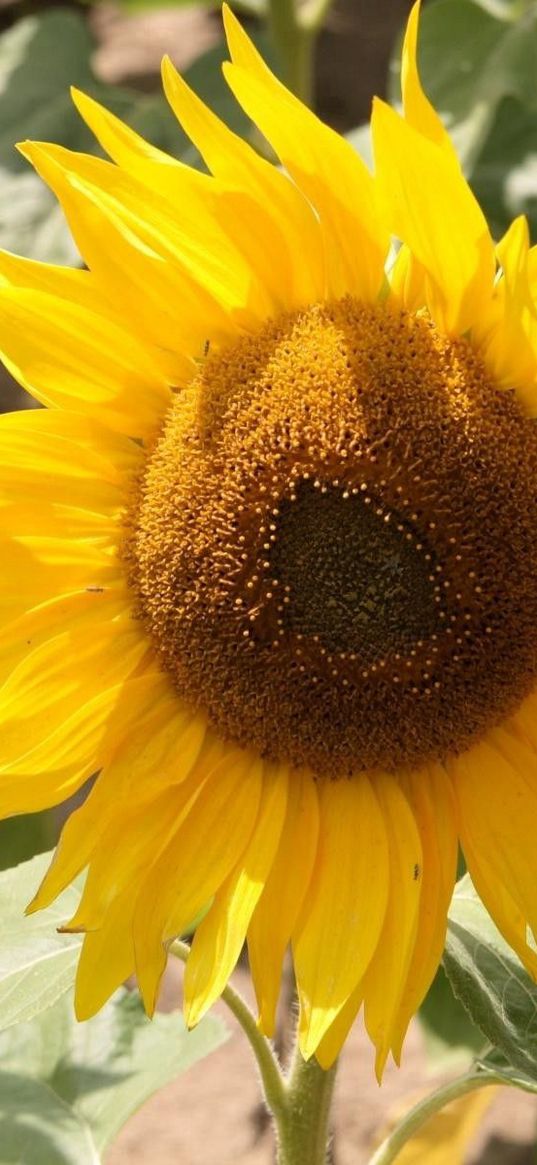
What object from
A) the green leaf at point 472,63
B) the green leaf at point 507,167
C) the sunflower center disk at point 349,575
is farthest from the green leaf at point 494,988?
the green leaf at point 507,167

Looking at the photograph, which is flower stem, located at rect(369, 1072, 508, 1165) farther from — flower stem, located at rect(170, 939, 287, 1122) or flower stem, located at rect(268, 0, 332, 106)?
flower stem, located at rect(268, 0, 332, 106)

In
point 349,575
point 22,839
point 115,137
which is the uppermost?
point 115,137

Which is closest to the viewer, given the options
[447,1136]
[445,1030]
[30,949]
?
[30,949]

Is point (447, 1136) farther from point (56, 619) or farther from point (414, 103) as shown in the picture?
point (414, 103)

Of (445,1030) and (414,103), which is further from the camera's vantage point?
(445,1030)

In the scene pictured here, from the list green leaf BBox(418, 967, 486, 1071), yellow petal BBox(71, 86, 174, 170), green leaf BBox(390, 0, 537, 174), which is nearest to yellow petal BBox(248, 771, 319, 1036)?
yellow petal BBox(71, 86, 174, 170)

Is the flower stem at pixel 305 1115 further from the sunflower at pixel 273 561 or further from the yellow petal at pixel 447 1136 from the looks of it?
the yellow petal at pixel 447 1136

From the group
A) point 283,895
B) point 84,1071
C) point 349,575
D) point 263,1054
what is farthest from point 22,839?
point 349,575
